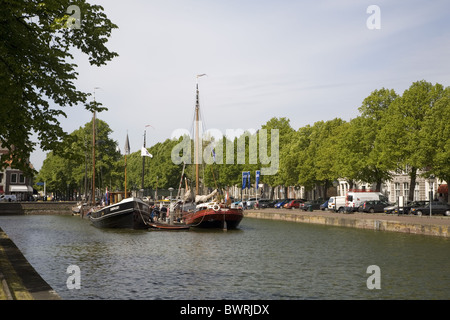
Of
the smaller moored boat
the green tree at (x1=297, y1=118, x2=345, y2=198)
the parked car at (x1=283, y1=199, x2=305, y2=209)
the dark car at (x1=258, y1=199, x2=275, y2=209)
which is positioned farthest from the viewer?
the dark car at (x1=258, y1=199, x2=275, y2=209)

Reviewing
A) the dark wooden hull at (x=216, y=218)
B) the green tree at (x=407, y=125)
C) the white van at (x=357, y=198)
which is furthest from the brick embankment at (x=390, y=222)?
the green tree at (x=407, y=125)

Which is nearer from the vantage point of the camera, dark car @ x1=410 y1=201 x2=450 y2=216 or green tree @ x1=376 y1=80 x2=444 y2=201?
dark car @ x1=410 y1=201 x2=450 y2=216

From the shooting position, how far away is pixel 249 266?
80.5ft

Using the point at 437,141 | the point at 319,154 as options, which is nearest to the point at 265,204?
the point at 319,154

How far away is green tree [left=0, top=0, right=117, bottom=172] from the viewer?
Result: 1647 centimetres

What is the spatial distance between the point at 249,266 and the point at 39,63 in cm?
1281

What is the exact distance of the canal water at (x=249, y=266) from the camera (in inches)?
717

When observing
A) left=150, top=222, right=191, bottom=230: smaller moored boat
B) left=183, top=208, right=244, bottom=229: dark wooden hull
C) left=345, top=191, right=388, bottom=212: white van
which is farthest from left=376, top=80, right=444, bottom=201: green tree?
left=150, top=222, right=191, bottom=230: smaller moored boat

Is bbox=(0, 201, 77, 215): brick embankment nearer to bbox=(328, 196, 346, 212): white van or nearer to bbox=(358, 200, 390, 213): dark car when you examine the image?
bbox=(328, 196, 346, 212): white van

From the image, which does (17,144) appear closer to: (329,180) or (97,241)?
(97,241)

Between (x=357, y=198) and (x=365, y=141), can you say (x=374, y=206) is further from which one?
(x=365, y=141)

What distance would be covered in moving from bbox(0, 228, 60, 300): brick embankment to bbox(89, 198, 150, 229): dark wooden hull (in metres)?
29.3

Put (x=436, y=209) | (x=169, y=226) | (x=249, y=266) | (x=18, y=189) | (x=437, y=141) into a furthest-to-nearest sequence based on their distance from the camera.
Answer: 1. (x=18, y=189)
2. (x=437, y=141)
3. (x=436, y=209)
4. (x=169, y=226)
5. (x=249, y=266)

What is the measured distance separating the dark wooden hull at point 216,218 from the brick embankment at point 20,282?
1115 inches
